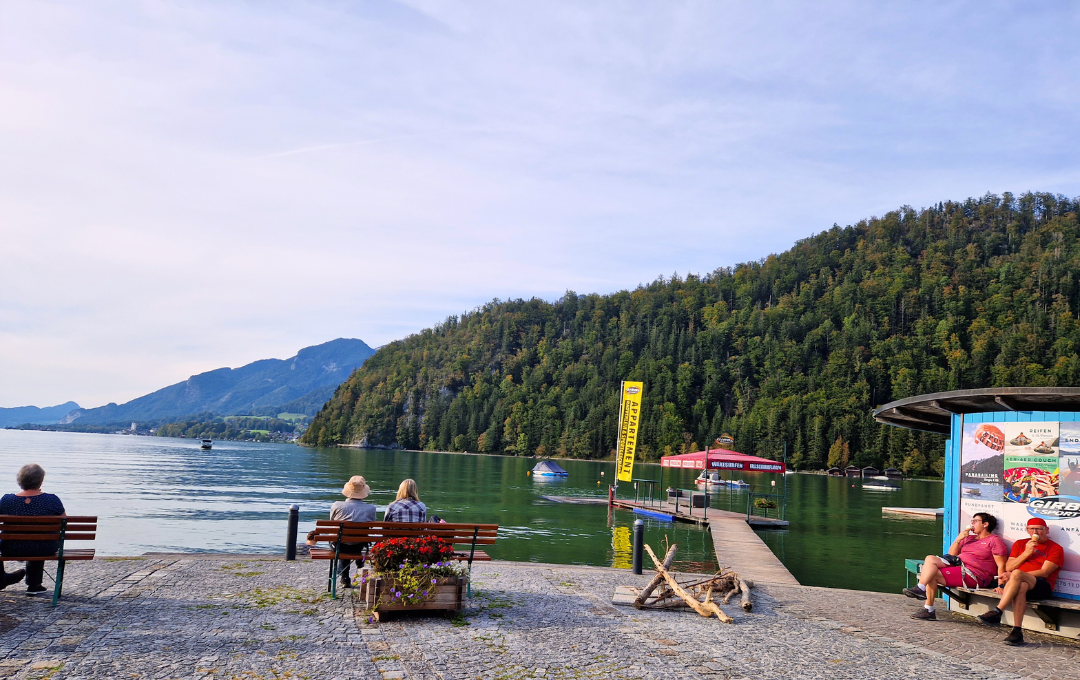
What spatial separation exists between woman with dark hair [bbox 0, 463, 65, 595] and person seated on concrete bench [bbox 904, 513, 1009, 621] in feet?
35.7

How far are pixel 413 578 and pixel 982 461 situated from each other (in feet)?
25.1

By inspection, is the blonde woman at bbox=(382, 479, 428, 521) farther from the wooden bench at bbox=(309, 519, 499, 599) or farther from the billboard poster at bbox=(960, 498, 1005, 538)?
the billboard poster at bbox=(960, 498, 1005, 538)

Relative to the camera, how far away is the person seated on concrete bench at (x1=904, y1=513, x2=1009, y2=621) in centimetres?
997

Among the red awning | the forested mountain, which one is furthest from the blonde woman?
the forested mountain

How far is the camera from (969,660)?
8.44 meters

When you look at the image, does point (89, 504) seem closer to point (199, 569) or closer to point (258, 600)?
point (199, 569)

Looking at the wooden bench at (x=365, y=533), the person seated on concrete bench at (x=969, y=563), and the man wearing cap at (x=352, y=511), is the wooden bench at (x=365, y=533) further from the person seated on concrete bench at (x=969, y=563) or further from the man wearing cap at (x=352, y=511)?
the person seated on concrete bench at (x=969, y=563)

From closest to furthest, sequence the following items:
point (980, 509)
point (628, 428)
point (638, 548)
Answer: point (980, 509)
point (638, 548)
point (628, 428)

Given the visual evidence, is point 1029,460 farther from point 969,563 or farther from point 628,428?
point 628,428

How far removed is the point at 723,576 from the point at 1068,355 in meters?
162

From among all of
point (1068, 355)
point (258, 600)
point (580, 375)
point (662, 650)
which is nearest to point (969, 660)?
point (662, 650)

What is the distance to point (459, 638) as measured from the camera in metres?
8.27

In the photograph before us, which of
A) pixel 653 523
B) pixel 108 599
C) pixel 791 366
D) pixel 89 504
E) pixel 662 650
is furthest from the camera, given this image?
pixel 791 366

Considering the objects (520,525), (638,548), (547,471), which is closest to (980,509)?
(638,548)
